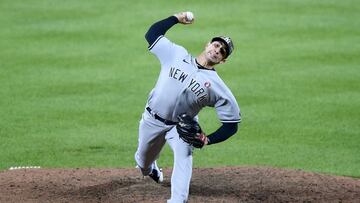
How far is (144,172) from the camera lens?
8.45 m

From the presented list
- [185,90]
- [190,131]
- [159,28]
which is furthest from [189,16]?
[190,131]

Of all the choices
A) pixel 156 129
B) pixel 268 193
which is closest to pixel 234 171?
pixel 268 193

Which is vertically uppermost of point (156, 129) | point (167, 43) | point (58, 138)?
point (167, 43)

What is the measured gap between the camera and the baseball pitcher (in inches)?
291

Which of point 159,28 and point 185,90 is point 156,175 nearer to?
point 185,90

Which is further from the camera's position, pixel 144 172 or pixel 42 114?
pixel 42 114

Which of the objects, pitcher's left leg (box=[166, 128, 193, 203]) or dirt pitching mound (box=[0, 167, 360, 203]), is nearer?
pitcher's left leg (box=[166, 128, 193, 203])

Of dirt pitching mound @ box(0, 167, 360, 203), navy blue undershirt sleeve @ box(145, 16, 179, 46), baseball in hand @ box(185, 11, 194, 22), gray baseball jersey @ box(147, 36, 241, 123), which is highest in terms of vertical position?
baseball in hand @ box(185, 11, 194, 22)

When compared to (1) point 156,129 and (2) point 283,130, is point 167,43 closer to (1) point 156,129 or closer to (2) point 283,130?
(1) point 156,129

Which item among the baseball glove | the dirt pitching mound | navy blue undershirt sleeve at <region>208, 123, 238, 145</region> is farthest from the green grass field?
the baseball glove

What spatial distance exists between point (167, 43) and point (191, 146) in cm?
98

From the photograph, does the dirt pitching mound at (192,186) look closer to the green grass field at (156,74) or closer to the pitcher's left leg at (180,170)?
the pitcher's left leg at (180,170)

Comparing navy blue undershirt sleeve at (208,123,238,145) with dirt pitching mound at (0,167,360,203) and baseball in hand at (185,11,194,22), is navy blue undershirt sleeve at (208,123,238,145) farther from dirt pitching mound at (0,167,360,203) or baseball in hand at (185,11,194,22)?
baseball in hand at (185,11,194,22)

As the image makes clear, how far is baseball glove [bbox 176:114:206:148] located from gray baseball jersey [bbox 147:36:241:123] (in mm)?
262
